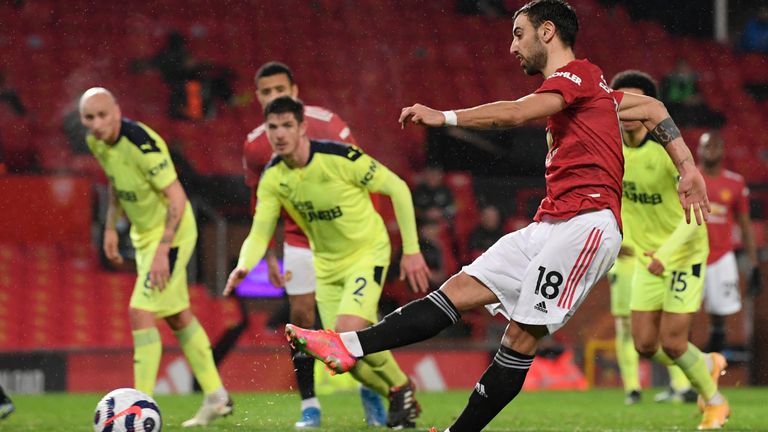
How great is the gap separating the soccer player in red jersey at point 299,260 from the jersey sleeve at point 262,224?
2.14 ft

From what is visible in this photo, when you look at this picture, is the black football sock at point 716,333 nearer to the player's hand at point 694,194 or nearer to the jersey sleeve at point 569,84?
the player's hand at point 694,194

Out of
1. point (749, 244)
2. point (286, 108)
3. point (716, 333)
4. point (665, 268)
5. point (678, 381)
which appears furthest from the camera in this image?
point (716, 333)

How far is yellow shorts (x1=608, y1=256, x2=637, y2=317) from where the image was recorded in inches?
396

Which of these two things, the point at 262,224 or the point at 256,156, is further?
the point at 256,156

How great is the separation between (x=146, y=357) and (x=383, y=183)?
1854 millimetres

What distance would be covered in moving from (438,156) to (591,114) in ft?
31.0

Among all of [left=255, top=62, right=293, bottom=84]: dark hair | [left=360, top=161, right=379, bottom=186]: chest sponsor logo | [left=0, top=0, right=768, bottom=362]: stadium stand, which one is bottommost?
[left=360, top=161, right=379, bottom=186]: chest sponsor logo

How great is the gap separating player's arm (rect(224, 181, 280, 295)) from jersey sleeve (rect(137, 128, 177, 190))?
717 millimetres

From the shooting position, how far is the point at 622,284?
10172 mm

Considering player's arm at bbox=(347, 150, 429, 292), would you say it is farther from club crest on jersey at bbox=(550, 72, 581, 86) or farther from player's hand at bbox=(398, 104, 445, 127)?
player's hand at bbox=(398, 104, 445, 127)

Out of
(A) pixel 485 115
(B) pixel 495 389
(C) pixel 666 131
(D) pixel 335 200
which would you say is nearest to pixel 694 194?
(C) pixel 666 131

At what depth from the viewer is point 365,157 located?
23.9ft

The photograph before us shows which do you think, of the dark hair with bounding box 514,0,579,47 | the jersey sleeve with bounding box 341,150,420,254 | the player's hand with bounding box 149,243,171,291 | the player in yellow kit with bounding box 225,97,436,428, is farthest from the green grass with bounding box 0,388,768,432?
the dark hair with bounding box 514,0,579,47

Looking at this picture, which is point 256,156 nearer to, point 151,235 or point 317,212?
point 151,235
